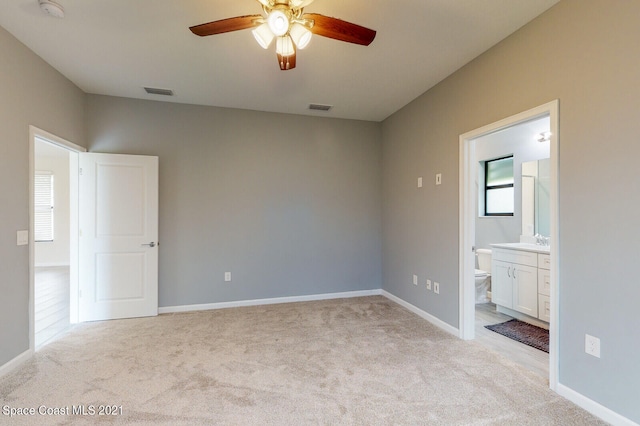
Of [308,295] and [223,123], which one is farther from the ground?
[223,123]

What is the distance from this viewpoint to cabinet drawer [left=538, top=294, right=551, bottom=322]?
3236mm

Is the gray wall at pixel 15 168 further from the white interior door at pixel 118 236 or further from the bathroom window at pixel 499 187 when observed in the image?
the bathroom window at pixel 499 187

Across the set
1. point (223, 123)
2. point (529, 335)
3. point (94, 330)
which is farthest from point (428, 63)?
point (94, 330)

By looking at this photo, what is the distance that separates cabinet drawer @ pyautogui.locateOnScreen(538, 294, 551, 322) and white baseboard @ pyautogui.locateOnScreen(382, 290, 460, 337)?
3.39 ft

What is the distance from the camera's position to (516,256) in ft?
11.7

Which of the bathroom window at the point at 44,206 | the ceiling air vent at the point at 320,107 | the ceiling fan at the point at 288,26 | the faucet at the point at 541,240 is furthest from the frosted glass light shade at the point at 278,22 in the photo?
the bathroom window at the point at 44,206

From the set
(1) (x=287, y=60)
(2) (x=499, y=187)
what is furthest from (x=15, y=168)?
(2) (x=499, y=187)

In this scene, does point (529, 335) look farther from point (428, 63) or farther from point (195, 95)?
point (195, 95)

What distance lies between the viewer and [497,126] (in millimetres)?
2590

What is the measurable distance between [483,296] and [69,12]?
5359mm

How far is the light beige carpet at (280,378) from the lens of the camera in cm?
189

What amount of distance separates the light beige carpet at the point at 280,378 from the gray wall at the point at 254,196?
91cm

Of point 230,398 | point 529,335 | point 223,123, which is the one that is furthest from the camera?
point 223,123

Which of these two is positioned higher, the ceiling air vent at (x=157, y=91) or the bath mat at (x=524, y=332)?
the ceiling air vent at (x=157, y=91)
